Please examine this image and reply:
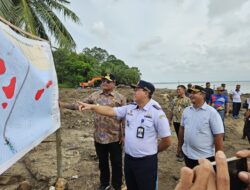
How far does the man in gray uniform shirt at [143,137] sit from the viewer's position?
2.52 m

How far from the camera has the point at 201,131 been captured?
2.72m

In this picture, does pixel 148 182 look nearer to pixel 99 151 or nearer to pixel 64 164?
pixel 99 151

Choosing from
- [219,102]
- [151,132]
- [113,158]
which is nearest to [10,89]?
[151,132]

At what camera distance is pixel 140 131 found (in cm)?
253

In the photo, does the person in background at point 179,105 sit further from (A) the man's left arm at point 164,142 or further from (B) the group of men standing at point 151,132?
(A) the man's left arm at point 164,142

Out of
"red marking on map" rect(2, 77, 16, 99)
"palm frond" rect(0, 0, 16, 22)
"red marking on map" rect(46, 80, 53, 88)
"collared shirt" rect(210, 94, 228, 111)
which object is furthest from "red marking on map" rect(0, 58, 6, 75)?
"collared shirt" rect(210, 94, 228, 111)

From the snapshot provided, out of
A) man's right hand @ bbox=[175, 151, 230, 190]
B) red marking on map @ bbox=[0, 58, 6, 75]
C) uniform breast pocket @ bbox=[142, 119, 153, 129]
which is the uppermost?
red marking on map @ bbox=[0, 58, 6, 75]

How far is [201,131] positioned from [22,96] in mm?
2037

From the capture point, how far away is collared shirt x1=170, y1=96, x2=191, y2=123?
→ 505cm

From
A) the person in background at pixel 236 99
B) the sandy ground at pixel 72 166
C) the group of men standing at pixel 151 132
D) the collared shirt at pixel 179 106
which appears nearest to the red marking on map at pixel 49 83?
the group of men standing at pixel 151 132

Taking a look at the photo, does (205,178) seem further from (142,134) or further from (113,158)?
(113,158)

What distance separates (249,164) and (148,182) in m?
1.96

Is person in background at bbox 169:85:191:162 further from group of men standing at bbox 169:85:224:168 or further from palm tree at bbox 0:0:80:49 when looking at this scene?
palm tree at bbox 0:0:80:49

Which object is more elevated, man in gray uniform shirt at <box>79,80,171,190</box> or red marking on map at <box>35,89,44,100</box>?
red marking on map at <box>35,89,44,100</box>
